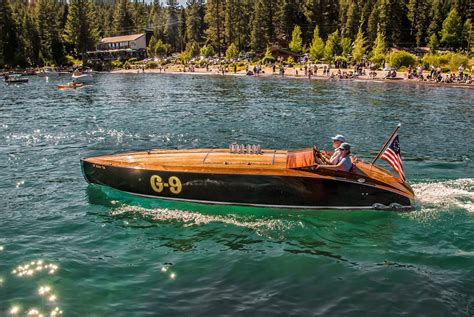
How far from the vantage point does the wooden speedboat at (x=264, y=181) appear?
50.9 ft

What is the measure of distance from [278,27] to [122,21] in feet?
210

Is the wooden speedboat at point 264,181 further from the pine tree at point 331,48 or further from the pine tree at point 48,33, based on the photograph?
the pine tree at point 48,33

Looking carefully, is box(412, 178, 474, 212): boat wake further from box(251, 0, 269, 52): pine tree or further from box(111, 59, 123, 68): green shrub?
box(111, 59, 123, 68): green shrub

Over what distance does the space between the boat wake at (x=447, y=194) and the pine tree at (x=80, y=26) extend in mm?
120693

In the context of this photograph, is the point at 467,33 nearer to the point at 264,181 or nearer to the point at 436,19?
the point at 436,19

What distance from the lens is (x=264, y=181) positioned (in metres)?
15.7

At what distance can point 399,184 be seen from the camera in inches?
627

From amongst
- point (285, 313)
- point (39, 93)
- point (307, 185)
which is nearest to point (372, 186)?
point (307, 185)

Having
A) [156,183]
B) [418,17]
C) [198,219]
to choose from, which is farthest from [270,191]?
[418,17]

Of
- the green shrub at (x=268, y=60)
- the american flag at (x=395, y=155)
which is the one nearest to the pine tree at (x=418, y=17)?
the green shrub at (x=268, y=60)

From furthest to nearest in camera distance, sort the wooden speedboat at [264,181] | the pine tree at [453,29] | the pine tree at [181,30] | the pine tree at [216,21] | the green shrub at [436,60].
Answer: the pine tree at [181,30] < the pine tree at [216,21] < the pine tree at [453,29] < the green shrub at [436,60] < the wooden speedboat at [264,181]

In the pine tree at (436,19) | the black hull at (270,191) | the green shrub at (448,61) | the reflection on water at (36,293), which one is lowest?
the reflection on water at (36,293)

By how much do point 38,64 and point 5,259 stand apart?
123 m

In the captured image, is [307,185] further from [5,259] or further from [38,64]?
[38,64]
